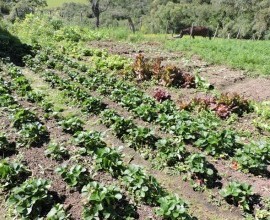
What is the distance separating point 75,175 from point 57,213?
85 cm

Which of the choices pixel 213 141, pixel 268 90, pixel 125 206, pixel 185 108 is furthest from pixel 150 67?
pixel 125 206

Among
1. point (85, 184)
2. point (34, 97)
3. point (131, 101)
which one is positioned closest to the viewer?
point (85, 184)

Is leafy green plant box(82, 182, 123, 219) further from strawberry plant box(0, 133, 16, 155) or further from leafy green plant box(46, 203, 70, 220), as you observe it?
strawberry plant box(0, 133, 16, 155)

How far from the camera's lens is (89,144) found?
6.69 meters

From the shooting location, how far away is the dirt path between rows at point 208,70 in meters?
10.3

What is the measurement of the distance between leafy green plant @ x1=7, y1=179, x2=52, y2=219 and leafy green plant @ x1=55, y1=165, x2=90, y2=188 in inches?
17.6

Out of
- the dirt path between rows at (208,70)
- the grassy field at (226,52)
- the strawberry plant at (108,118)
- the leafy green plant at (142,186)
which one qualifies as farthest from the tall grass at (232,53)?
the leafy green plant at (142,186)

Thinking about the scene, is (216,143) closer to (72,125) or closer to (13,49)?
(72,125)

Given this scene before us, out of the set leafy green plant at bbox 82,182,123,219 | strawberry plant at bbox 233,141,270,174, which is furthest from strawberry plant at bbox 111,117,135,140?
strawberry plant at bbox 233,141,270,174

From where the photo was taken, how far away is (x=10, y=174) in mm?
5715

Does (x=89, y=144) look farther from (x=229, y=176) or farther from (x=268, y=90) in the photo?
(x=268, y=90)

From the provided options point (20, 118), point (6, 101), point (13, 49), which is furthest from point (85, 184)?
point (13, 49)

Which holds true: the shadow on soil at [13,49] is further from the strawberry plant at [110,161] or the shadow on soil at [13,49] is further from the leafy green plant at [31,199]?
the leafy green plant at [31,199]

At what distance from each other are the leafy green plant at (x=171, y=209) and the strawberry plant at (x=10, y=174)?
8.54 feet
